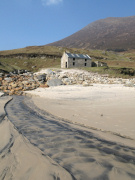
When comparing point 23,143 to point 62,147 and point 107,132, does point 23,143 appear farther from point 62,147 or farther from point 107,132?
point 107,132

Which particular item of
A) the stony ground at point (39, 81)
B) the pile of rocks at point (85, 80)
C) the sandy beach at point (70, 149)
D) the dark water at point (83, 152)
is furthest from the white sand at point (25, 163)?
the pile of rocks at point (85, 80)

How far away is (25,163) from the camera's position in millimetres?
2357

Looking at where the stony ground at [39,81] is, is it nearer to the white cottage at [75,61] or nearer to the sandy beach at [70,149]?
the sandy beach at [70,149]

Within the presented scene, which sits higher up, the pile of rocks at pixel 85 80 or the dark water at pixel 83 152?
the dark water at pixel 83 152

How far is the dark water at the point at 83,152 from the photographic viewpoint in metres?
2.08

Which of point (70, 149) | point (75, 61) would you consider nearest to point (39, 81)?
point (70, 149)

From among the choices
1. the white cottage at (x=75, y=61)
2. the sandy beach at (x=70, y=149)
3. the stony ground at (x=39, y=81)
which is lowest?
the stony ground at (x=39, y=81)

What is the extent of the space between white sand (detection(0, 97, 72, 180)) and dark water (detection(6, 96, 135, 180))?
158mm

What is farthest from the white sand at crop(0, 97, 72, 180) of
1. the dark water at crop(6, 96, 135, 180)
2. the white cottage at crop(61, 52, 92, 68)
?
the white cottage at crop(61, 52, 92, 68)

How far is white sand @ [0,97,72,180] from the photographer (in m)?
2.01

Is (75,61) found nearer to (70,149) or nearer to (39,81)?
(39,81)

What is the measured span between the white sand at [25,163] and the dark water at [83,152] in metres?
0.16

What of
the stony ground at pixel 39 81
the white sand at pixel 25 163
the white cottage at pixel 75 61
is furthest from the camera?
the white cottage at pixel 75 61

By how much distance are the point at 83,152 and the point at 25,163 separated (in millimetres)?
1168
